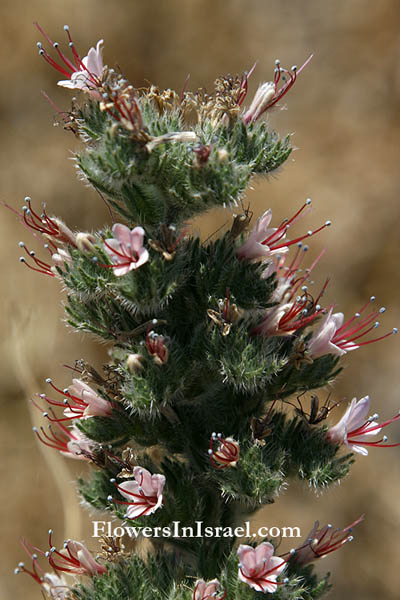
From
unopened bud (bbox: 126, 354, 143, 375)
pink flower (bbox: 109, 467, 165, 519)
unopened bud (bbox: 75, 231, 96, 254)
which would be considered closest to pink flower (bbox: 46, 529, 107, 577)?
pink flower (bbox: 109, 467, 165, 519)

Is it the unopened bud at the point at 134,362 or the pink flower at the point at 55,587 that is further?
the pink flower at the point at 55,587

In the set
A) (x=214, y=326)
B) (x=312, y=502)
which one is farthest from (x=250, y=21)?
(x=312, y=502)

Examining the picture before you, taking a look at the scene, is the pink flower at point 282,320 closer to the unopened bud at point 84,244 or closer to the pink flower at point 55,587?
the unopened bud at point 84,244

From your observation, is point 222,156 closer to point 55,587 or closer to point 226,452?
point 226,452

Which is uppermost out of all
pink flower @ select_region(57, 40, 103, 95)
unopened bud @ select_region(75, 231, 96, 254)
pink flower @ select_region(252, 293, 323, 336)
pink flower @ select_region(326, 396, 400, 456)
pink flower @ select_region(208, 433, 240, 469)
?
pink flower @ select_region(57, 40, 103, 95)

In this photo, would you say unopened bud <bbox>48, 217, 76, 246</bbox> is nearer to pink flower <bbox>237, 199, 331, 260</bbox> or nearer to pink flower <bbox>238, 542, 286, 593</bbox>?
pink flower <bbox>237, 199, 331, 260</bbox>

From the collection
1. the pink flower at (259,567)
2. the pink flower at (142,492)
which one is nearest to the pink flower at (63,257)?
the pink flower at (142,492)
